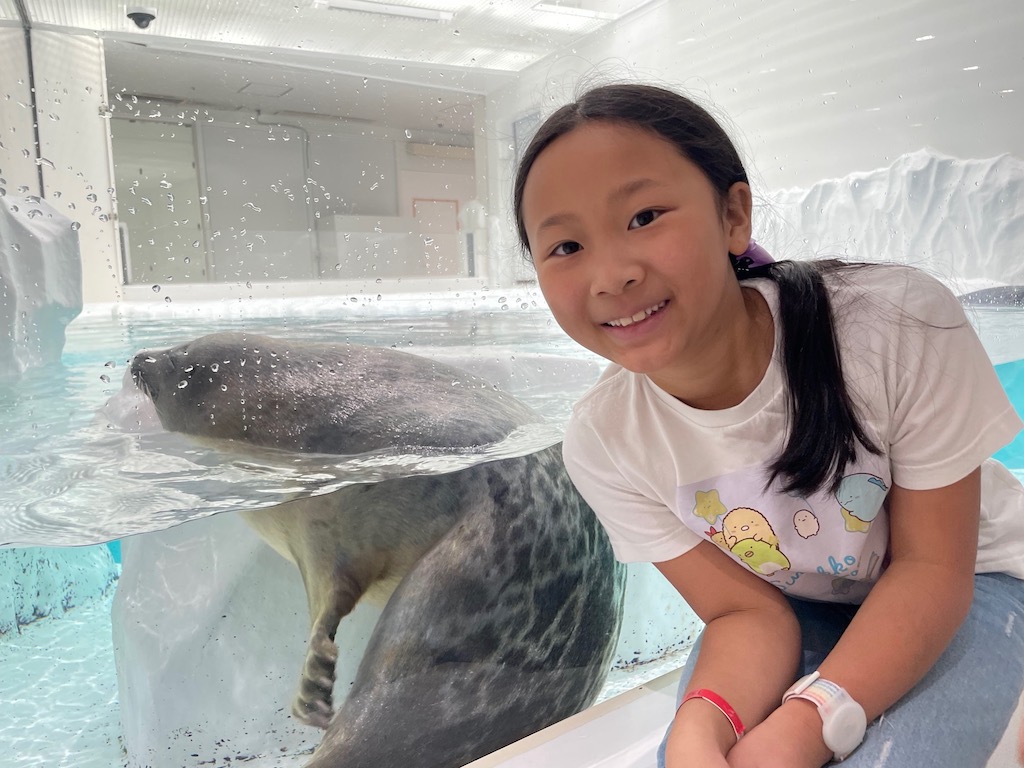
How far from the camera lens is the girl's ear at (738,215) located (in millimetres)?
1088

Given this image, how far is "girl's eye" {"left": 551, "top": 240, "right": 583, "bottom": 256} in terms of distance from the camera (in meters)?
1.06

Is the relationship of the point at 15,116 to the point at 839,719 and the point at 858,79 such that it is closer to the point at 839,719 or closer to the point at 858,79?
the point at 839,719

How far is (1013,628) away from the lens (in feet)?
3.65

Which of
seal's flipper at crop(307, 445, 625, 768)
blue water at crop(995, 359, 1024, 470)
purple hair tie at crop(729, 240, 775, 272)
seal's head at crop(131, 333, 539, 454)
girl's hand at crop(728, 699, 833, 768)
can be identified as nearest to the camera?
girl's hand at crop(728, 699, 833, 768)

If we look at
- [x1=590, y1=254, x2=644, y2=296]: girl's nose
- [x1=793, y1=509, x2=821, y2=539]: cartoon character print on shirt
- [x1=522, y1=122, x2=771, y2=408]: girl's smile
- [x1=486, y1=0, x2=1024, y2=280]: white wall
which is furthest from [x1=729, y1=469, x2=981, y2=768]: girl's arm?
[x1=486, y1=0, x2=1024, y2=280]: white wall

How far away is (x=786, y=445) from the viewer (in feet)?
3.55

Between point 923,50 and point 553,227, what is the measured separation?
3.97 metres

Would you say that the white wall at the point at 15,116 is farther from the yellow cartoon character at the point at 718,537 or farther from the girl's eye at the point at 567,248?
the yellow cartoon character at the point at 718,537

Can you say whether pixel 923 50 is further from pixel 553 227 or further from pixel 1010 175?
pixel 553 227

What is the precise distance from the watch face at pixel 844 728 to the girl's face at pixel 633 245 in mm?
518

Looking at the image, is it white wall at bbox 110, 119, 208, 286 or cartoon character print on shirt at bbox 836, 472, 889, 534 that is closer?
cartoon character print on shirt at bbox 836, 472, 889, 534

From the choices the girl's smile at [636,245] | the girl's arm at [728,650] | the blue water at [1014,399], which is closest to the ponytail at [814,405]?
the girl's smile at [636,245]

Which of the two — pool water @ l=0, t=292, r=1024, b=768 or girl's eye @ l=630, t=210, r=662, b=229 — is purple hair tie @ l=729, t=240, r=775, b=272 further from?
pool water @ l=0, t=292, r=1024, b=768

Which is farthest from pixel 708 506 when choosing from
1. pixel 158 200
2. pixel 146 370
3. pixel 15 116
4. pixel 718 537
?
pixel 15 116
